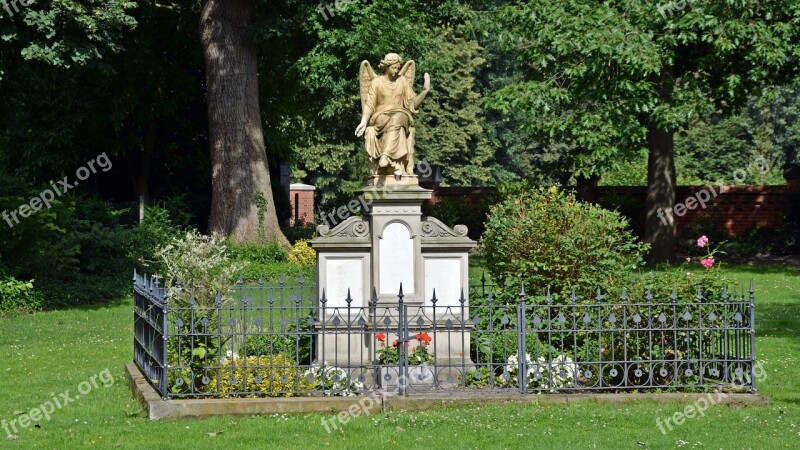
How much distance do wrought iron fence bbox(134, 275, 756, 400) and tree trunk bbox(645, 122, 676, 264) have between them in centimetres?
1494

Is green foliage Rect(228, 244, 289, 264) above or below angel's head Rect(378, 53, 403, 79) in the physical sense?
below

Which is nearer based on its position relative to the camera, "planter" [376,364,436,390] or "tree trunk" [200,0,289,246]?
"planter" [376,364,436,390]

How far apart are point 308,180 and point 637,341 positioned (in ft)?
137

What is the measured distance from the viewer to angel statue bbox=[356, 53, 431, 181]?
12.2 meters

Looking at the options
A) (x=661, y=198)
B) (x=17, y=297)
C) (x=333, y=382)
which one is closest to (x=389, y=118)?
(x=333, y=382)

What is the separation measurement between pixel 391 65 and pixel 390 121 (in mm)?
643

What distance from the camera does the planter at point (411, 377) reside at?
10734 mm

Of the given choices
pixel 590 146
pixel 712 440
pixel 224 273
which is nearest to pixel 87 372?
pixel 224 273

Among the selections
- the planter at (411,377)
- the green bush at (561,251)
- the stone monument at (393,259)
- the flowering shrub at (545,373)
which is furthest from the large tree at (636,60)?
the planter at (411,377)

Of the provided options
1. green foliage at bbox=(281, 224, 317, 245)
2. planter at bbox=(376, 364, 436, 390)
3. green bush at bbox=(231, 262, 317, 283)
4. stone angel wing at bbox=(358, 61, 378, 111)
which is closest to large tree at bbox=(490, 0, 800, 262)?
green bush at bbox=(231, 262, 317, 283)

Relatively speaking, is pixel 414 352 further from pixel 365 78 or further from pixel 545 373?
pixel 365 78

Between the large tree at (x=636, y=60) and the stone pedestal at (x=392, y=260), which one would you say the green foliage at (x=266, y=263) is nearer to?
the large tree at (x=636, y=60)

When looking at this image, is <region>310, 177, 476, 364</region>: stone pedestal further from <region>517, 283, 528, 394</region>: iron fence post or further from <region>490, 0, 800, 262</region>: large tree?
<region>490, 0, 800, 262</region>: large tree

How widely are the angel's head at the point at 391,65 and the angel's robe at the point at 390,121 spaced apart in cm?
7
